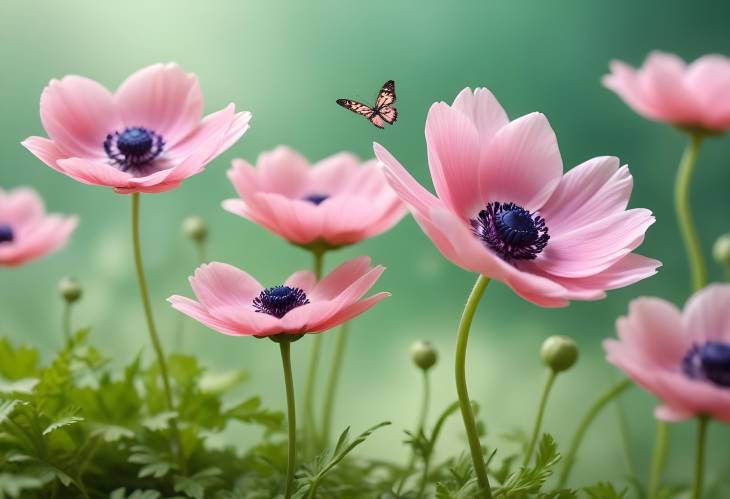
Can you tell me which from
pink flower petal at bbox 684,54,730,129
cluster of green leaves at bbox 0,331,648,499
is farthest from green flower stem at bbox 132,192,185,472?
pink flower petal at bbox 684,54,730,129

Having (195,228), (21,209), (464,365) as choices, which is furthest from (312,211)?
(21,209)

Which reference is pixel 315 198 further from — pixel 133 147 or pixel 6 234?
pixel 6 234

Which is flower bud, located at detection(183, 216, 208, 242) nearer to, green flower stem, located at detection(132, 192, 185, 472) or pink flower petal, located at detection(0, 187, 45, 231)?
pink flower petal, located at detection(0, 187, 45, 231)

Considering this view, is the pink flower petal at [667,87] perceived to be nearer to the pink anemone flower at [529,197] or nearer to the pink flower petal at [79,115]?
the pink anemone flower at [529,197]

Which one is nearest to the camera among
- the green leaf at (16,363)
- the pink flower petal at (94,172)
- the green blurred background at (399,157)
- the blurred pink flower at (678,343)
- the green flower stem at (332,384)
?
the blurred pink flower at (678,343)

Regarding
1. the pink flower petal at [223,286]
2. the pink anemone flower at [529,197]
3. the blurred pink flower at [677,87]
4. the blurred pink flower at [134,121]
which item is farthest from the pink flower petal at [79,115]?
the blurred pink flower at [677,87]

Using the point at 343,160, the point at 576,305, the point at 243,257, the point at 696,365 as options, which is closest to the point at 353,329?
the point at 243,257

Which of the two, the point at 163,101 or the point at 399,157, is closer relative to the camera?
the point at 163,101
